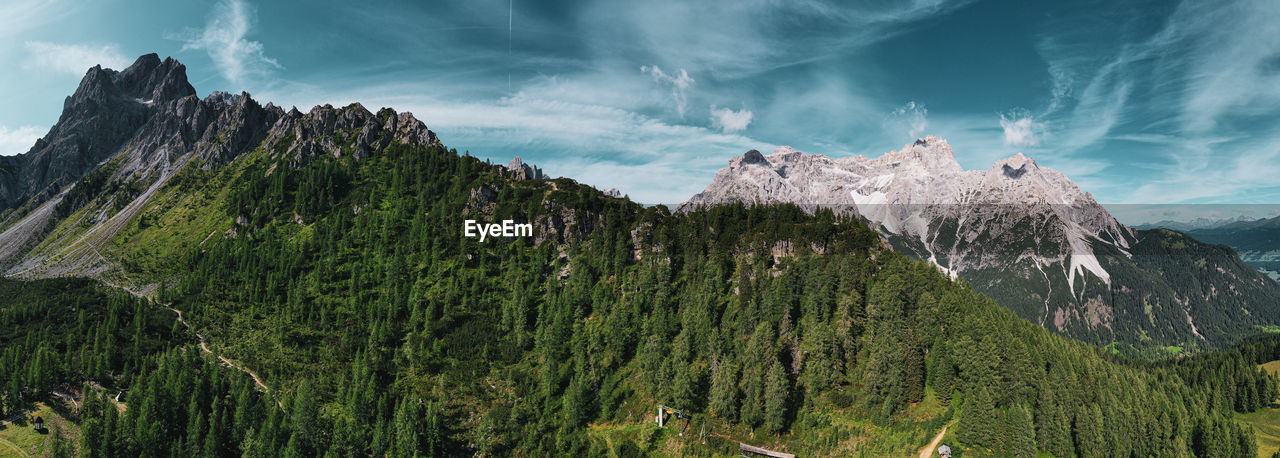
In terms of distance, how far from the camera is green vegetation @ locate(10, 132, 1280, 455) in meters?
112

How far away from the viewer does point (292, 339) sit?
567 ft

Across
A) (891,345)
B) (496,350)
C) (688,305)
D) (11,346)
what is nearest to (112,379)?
(11,346)

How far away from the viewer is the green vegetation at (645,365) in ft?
368

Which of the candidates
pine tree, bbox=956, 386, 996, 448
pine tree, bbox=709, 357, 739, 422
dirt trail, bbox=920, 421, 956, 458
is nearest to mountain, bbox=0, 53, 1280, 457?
pine tree, bbox=956, 386, 996, 448

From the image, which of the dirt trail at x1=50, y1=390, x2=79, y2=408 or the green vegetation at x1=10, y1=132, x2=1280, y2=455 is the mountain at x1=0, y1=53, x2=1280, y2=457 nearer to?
the green vegetation at x1=10, y1=132, x2=1280, y2=455

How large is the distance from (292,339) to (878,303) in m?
176

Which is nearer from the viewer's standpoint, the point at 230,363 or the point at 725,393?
the point at 725,393

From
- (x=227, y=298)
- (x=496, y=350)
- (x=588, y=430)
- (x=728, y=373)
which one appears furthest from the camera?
(x=227, y=298)

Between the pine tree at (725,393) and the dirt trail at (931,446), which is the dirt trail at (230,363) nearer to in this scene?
the pine tree at (725,393)

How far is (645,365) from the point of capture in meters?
143

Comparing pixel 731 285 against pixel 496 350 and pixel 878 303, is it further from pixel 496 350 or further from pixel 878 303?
pixel 496 350

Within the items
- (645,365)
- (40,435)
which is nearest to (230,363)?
(40,435)

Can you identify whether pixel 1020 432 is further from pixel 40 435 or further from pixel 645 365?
pixel 40 435

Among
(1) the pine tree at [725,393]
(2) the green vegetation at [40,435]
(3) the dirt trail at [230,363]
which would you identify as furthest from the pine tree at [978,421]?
(2) the green vegetation at [40,435]
